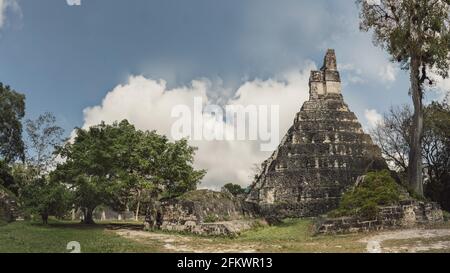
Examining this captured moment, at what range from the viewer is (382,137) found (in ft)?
102

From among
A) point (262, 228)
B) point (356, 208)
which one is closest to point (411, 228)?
point (356, 208)

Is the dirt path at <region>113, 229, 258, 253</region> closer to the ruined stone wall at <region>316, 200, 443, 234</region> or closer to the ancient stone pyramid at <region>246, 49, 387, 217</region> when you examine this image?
the ruined stone wall at <region>316, 200, 443, 234</region>

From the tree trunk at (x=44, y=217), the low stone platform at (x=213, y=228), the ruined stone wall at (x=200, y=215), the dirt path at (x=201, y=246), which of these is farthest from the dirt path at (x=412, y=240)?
the tree trunk at (x=44, y=217)

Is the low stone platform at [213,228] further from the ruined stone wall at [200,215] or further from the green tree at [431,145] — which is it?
the green tree at [431,145]

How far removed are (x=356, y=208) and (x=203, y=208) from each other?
22.9ft

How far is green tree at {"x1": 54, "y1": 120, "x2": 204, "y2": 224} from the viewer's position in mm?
22062

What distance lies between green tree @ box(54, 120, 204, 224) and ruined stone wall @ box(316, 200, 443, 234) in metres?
8.93

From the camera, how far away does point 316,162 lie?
27656 millimetres

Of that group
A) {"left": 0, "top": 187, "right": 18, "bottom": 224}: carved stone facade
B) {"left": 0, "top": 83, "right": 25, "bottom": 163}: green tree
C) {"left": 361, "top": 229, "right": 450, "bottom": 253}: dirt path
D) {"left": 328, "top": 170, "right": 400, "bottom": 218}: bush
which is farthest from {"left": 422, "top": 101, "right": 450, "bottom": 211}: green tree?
{"left": 0, "top": 83, "right": 25, "bottom": 163}: green tree

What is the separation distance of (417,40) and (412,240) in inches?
513

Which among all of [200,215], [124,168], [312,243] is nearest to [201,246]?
[312,243]

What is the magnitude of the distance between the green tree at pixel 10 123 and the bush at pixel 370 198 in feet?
95.1

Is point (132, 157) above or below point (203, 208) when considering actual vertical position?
above
